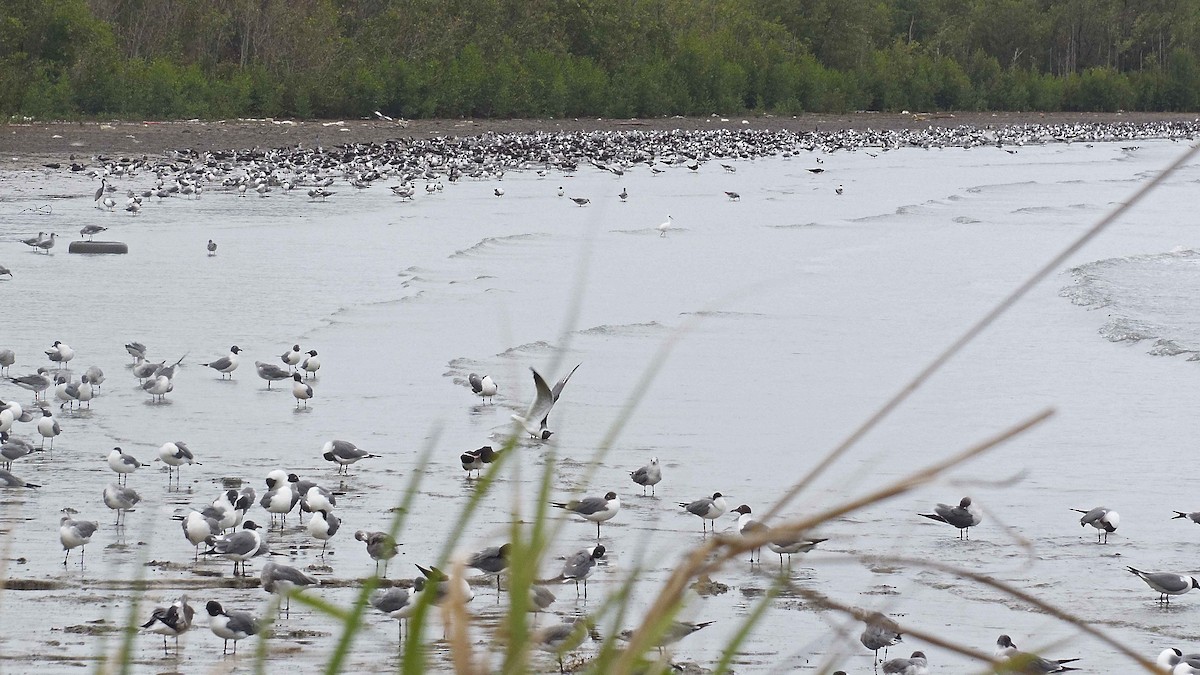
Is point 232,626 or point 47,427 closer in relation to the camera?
point 232,626

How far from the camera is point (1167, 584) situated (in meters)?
6.03

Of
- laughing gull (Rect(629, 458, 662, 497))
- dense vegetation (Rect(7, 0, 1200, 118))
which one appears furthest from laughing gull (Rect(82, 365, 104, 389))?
dense vegetation (Rect(7, 0, 1200, 118))

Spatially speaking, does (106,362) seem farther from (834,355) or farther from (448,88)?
(448,88)

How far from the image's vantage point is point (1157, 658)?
210 inches

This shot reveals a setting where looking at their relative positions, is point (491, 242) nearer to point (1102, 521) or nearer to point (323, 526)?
point (323, 526)

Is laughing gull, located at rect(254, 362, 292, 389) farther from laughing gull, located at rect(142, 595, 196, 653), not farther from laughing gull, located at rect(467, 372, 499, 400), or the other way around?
laughing gull, located at rect(142, 595, 196, 653)

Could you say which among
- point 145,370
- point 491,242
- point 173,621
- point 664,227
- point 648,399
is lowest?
point 664,227

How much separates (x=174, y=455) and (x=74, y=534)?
1.60m

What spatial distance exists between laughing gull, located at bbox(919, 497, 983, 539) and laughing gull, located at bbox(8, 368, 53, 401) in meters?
5.82

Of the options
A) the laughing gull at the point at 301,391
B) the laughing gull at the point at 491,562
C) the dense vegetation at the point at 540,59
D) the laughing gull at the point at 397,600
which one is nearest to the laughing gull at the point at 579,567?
the laughing gull at the point at 491,562

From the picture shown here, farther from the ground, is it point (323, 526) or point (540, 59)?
point (540, 59)

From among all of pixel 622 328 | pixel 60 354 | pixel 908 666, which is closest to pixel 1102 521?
pixel 908 666

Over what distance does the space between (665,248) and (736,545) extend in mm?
19094

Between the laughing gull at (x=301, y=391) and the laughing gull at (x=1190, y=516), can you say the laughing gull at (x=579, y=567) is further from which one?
the laughing gull at (x=301, y=391)
